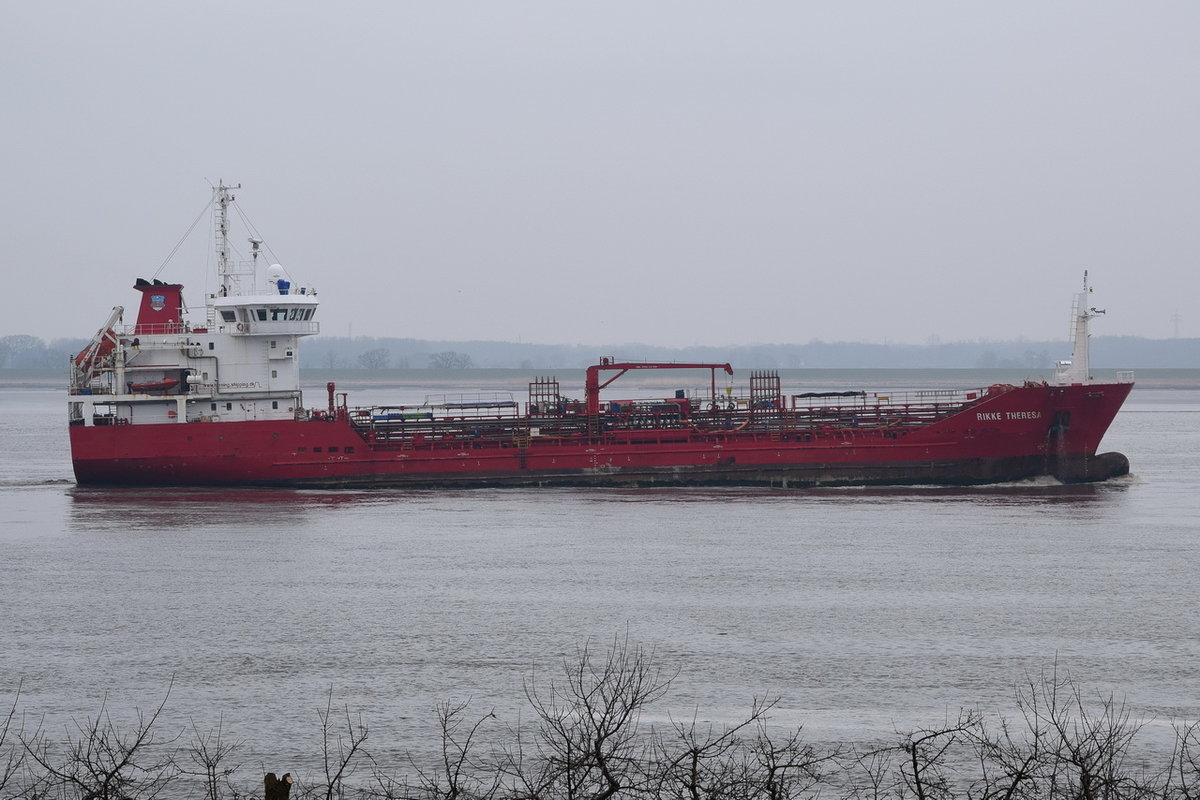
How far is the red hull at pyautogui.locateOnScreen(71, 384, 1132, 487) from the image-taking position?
40.9 meters

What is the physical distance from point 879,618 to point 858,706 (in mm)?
5525

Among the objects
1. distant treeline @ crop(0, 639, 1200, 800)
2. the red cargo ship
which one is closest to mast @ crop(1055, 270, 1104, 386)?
the red cargo ship

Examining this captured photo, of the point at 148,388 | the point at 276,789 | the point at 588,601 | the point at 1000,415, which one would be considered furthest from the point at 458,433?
the point at 276,789

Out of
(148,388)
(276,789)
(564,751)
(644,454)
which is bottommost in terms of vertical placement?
(564,751)

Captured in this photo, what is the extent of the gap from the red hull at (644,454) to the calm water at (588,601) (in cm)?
104

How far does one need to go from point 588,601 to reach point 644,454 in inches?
701

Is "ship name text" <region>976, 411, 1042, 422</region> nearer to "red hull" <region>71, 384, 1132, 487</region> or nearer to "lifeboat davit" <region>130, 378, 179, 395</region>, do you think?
"red hull" <region>71, 384, 1132, 487</region>

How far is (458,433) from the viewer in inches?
1740

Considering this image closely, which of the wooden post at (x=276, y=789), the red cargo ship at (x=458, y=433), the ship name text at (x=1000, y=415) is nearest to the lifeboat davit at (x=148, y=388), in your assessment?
the red cargo ship at (x=458, y=433)

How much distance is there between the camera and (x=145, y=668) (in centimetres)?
1984

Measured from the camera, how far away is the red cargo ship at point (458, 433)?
135 ft

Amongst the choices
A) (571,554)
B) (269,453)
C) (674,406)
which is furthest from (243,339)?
(571,554)

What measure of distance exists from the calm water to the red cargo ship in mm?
1232

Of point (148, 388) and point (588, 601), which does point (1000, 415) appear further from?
point (148, 388)
